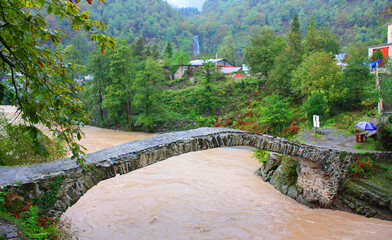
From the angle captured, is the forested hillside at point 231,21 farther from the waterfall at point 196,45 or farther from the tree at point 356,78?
the tree at point 356,78

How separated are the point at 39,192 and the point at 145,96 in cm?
2075

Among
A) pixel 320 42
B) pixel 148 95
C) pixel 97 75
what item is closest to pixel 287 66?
pixel 320 42

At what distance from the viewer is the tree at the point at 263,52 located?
2669cm

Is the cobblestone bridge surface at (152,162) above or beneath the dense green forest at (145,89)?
beneath

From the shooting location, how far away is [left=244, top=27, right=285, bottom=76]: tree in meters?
26.7

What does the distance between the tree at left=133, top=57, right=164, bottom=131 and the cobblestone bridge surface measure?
17452 millimetres

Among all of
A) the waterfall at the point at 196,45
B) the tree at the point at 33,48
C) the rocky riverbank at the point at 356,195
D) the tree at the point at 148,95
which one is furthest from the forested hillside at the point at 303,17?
the tree at the point at 33,48

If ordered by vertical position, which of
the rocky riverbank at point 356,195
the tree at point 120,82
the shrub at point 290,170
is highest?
the tree at point 120,82

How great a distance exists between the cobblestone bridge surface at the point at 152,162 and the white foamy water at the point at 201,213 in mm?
1374

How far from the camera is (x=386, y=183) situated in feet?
28.5

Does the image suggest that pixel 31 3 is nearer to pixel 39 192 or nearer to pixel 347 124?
pixel 39 192

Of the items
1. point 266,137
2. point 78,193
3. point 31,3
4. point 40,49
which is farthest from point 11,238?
point 266,137

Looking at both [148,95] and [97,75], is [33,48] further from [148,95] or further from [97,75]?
→ [97,75]

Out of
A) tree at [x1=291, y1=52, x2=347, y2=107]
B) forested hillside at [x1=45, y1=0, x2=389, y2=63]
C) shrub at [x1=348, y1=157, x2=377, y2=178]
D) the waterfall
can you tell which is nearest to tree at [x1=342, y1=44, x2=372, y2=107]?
tree at [x1=291, y1=52, x2=347, y2=107]
